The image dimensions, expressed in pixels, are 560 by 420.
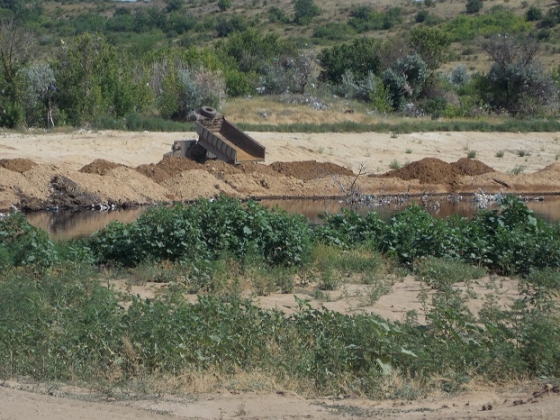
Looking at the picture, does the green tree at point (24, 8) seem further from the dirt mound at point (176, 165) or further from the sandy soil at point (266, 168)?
the dirt mound at point (176, 165)

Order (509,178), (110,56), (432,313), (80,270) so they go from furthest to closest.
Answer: (110,56) < (509,178) < (80,270) < (432,313)

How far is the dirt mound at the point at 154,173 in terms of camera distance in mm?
25464

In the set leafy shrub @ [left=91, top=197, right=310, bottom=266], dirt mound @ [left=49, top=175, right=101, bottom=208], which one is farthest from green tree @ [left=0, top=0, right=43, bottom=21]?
leafy shrub @ [left=91, top=197, right=310, bottom=266]

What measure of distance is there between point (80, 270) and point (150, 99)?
29.1 m

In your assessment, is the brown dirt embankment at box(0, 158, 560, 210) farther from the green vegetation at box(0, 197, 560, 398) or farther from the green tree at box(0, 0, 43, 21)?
the green tree at box(0, 0, 43, 21)

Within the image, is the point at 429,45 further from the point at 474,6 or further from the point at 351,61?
the point at 474,6

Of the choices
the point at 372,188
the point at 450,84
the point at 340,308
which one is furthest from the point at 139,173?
the point at 450,84

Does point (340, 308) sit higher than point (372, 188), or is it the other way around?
point (340, 308)

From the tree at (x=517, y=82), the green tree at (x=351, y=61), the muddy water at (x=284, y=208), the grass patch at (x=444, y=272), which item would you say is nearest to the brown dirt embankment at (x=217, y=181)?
the muddy water at (x=284, y=208)

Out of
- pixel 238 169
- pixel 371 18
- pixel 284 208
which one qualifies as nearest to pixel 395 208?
pixel 284 208

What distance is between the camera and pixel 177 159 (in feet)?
88.0

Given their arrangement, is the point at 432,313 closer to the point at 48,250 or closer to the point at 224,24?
the point at 48,250

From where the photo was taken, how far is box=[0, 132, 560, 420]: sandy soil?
713 cm

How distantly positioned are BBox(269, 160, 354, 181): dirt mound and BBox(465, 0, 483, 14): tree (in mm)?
61787
